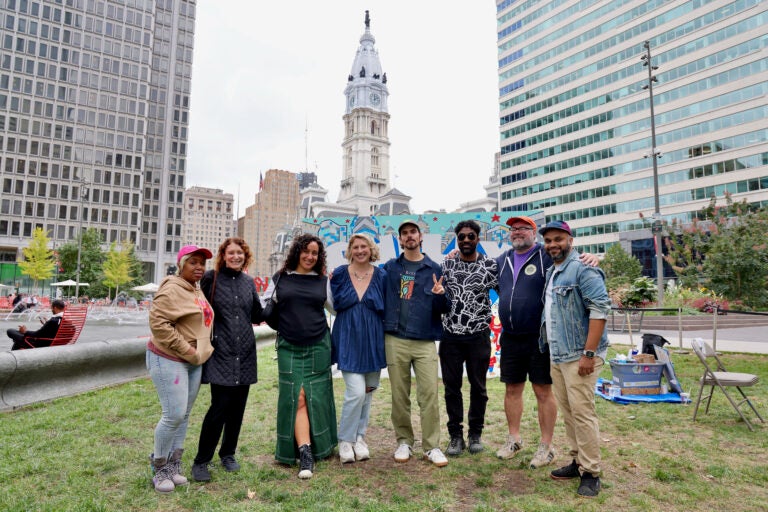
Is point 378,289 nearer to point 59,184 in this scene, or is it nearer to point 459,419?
point 459,419

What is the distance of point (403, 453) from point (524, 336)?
1690 mm

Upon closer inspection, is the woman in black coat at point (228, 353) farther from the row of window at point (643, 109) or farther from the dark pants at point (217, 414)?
the row of window at point (643, 109)

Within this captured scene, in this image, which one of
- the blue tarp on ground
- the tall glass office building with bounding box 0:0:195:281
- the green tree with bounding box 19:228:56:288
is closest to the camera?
the blue tarp on ground

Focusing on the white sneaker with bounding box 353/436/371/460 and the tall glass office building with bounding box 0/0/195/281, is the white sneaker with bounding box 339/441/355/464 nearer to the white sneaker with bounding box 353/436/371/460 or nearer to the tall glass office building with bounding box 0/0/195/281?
the white sneaker with bounding box 353/436/371/460

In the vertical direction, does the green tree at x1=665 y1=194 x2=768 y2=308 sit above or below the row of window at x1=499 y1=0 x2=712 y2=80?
below

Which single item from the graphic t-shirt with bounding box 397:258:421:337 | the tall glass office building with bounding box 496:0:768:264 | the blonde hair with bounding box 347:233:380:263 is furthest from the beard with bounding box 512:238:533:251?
the tall glass office building with bounding box 496:0:768:264

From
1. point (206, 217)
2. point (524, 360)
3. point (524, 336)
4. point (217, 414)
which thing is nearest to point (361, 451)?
point (217, 414)

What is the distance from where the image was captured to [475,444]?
4.81 m

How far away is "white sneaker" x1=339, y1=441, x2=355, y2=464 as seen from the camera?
4.46m

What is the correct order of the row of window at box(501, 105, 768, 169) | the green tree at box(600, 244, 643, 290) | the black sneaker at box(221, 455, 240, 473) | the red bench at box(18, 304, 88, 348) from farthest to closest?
the row of window at box(501, 105, 768, 169)
the green tree at box(600, 244, 643, 290)
the red bench at box(18, 304, 88, 348)
the black sneaker at box(221, 455, 240, 473)

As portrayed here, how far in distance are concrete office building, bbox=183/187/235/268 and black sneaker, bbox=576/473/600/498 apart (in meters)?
171

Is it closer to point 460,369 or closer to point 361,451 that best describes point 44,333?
point 361,451

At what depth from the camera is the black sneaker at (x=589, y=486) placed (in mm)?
3727

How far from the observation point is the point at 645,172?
52.1 m
